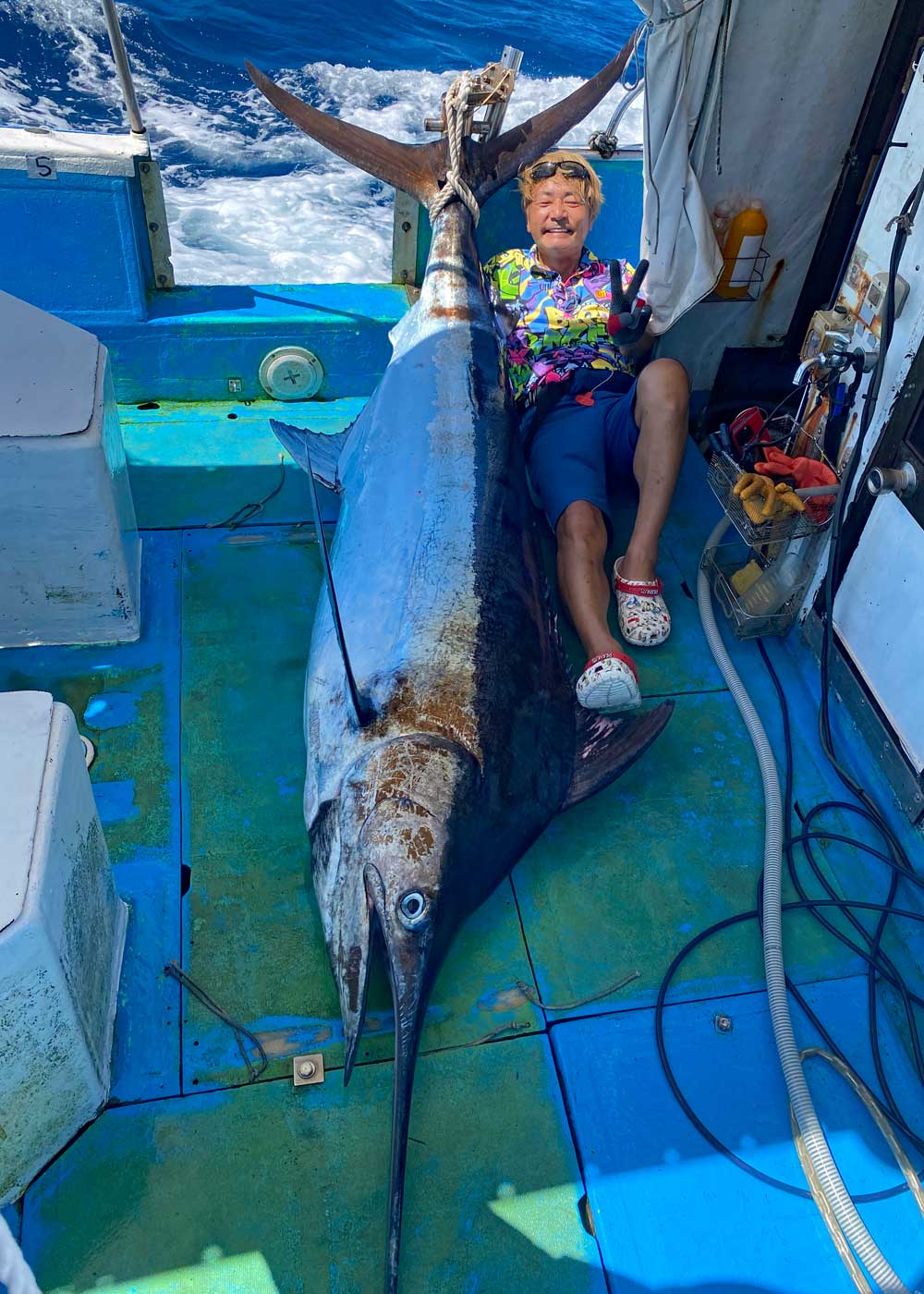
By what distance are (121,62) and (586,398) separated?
75.5 inches

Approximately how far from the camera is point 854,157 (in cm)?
328

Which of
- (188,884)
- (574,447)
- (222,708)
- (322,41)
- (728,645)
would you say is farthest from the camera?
(322,41)

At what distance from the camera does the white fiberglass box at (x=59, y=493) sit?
7.35 feet

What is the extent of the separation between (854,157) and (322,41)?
880cm

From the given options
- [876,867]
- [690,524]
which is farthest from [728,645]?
[876,867]

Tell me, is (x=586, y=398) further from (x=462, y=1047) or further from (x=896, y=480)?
(x=462, y=1047)

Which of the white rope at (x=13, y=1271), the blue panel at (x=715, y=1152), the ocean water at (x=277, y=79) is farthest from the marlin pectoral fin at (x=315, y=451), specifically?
the ocean water at (x=277, y=79)

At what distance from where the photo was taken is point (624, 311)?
316 cm

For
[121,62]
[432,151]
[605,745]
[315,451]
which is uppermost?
[121,62]

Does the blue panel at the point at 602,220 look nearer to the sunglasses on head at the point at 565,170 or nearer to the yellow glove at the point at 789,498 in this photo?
the sunglasses on head at the point at 565,170

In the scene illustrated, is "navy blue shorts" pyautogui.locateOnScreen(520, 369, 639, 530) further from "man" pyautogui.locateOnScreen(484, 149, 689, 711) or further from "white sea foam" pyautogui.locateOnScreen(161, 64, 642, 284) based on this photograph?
"white sea foam" pyautogui.locateOnScreen(161, 64, 642, 284)

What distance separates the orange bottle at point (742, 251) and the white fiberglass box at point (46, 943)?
118 inches

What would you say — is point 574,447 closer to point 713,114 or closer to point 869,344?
point 869,344

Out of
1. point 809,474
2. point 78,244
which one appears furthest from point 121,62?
point 809,474
